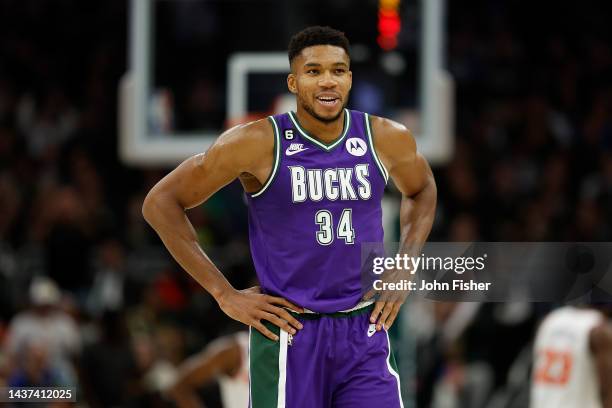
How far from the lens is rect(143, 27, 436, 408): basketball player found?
502 centimetres

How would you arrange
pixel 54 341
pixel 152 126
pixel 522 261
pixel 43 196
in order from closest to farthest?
1. pixel 522 261
2. pixel 152 126
3. pixel 54 341
4. pixel 43 196

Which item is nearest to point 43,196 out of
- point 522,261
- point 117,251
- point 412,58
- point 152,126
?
point 117,251

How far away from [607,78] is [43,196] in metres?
7.17

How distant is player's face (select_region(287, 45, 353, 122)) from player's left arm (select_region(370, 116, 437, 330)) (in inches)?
10.4

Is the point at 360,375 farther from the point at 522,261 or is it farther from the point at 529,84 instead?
the point at 529,84

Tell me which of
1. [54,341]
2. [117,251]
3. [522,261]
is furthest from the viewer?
[117,251]

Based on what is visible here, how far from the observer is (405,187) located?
219 inches

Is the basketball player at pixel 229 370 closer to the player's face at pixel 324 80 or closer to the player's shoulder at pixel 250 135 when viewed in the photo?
the player's shoulder at pixel 250 135

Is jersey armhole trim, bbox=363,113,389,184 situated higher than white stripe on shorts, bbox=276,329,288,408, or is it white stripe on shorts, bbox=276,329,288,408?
jersey armhole trim, bbox=363,113,389,184

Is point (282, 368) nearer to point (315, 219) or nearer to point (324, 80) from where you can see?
point (315, 219)

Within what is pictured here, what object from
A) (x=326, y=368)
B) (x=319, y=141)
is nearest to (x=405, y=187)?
(x=319, y=141)

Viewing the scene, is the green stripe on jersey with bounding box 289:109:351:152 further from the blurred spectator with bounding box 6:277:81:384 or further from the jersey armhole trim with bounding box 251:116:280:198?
the blurred spectator with bounding box 6:277:81:384

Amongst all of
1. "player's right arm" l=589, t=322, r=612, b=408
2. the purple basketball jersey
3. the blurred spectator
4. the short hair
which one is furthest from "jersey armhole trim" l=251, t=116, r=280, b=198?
the blurred spectator

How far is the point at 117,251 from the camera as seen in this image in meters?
12.4
